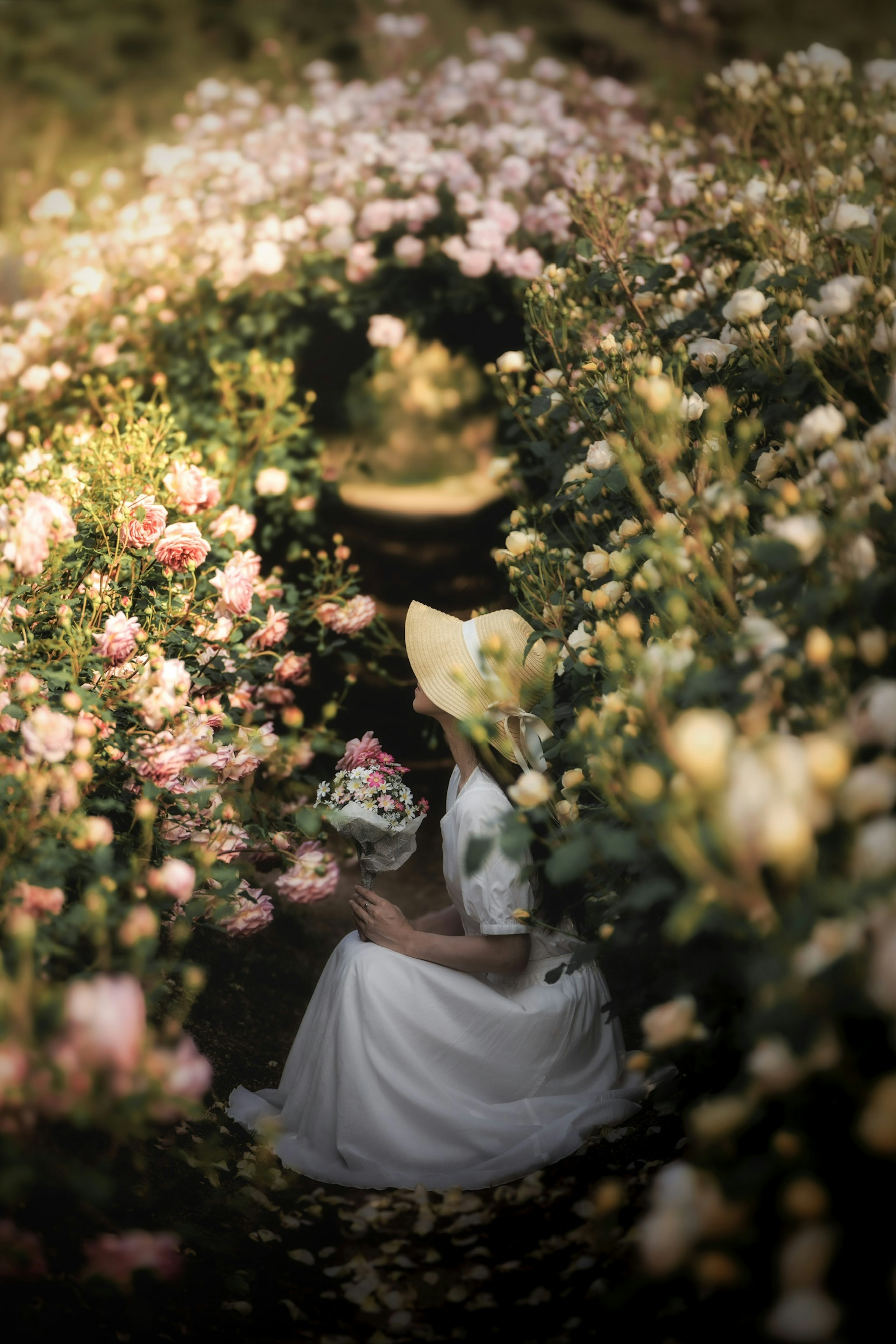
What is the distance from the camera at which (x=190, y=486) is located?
85.4 inches

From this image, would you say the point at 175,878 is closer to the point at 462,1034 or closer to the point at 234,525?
the point at 462,1034

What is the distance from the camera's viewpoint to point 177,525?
1969 mm

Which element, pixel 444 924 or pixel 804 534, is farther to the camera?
pixel 444 924

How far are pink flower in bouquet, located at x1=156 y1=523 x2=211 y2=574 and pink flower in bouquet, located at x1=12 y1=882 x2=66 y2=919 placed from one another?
880 millimetres

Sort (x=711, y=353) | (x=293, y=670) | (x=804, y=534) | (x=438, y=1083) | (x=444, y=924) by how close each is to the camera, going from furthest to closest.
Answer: (x=293, y=670) → (x=444, y=924) → (x=438, y=1083) → (x=711, y=353) → (x=804, y=534)

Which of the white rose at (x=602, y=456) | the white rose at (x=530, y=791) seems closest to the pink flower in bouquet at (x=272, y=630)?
the white rose at (x=602, y=456)

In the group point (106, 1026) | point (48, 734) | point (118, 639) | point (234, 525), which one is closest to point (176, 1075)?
point (106, 1026)

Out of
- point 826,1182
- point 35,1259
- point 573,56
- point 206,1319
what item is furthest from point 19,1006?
point 573,56

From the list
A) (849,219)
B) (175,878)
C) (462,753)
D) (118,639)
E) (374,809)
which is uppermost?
(849,219)

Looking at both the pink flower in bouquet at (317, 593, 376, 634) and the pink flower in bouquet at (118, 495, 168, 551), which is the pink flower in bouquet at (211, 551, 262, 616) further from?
the pink flower in bouquet at (317, 593, 376, 634)

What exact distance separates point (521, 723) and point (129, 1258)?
117 centimetres

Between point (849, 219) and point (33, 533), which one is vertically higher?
Answer: point (849, 219)

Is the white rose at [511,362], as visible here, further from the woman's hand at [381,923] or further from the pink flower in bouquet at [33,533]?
the woman's hand at [381,923]

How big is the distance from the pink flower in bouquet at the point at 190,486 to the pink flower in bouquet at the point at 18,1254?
1.51 meters
